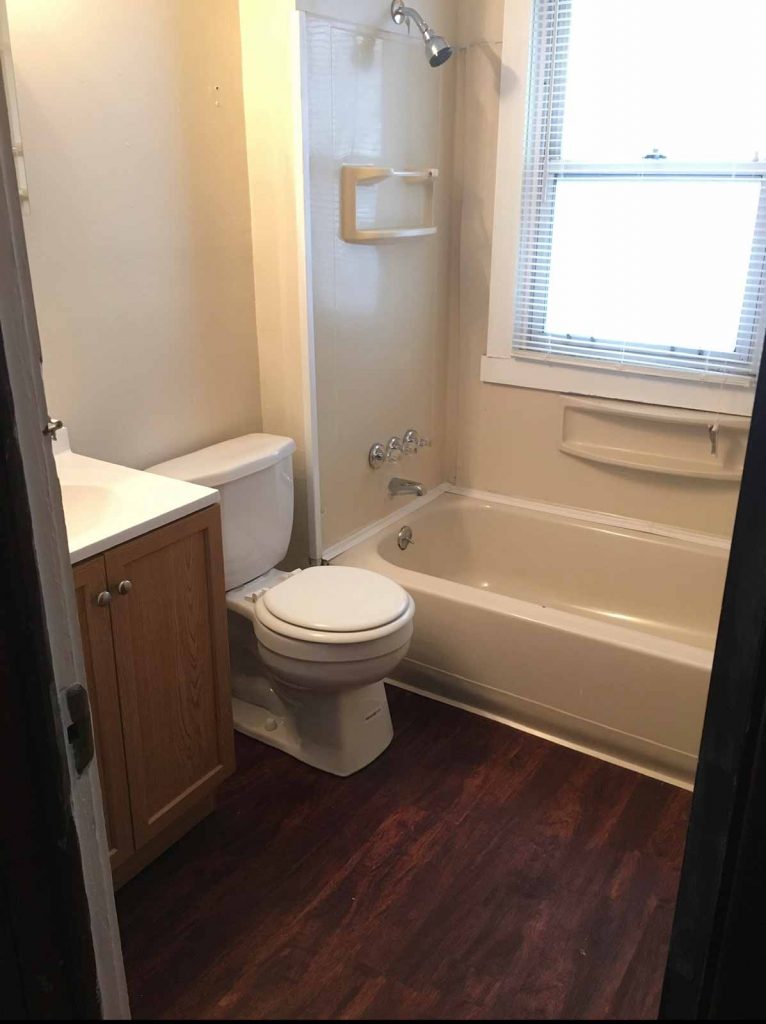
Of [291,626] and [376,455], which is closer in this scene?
[291,626]

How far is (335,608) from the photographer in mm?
2193

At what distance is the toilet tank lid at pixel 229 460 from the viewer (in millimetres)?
2178

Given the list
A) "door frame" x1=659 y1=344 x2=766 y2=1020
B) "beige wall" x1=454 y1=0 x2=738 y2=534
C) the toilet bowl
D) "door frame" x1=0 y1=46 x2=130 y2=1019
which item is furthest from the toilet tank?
"door frame" x1=659 y1=344 x2=766 y2=1020

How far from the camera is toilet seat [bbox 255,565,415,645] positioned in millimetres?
2119

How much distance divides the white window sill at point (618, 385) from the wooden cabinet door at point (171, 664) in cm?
147

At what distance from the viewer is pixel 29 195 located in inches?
73.3

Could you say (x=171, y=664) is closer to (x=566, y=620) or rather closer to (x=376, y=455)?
(x=566, y=620)

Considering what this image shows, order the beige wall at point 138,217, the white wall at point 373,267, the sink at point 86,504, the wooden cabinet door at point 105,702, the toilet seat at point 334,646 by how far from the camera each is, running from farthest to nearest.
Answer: the white wall at point 373,267
the toilet seat at point 334,646
the beige wall at point 138,217
the sink at point 86,504
the wooden cabinet door at point 105,702

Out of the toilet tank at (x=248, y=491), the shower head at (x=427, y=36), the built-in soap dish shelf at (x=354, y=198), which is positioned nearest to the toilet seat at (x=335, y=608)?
the toilet tank at (x=248, y=491)

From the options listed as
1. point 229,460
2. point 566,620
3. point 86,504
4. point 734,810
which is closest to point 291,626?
point 229,460

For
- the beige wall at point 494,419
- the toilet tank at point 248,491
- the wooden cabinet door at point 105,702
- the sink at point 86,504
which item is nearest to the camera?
the wooden cabinet door at point 105,702

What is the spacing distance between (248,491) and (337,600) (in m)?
0.37

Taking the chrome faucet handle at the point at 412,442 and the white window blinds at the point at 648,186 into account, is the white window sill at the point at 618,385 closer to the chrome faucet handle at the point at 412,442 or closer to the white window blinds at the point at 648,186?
the white window blinds at the point at 648,186

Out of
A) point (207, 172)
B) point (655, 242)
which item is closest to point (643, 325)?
point (655, 242)
